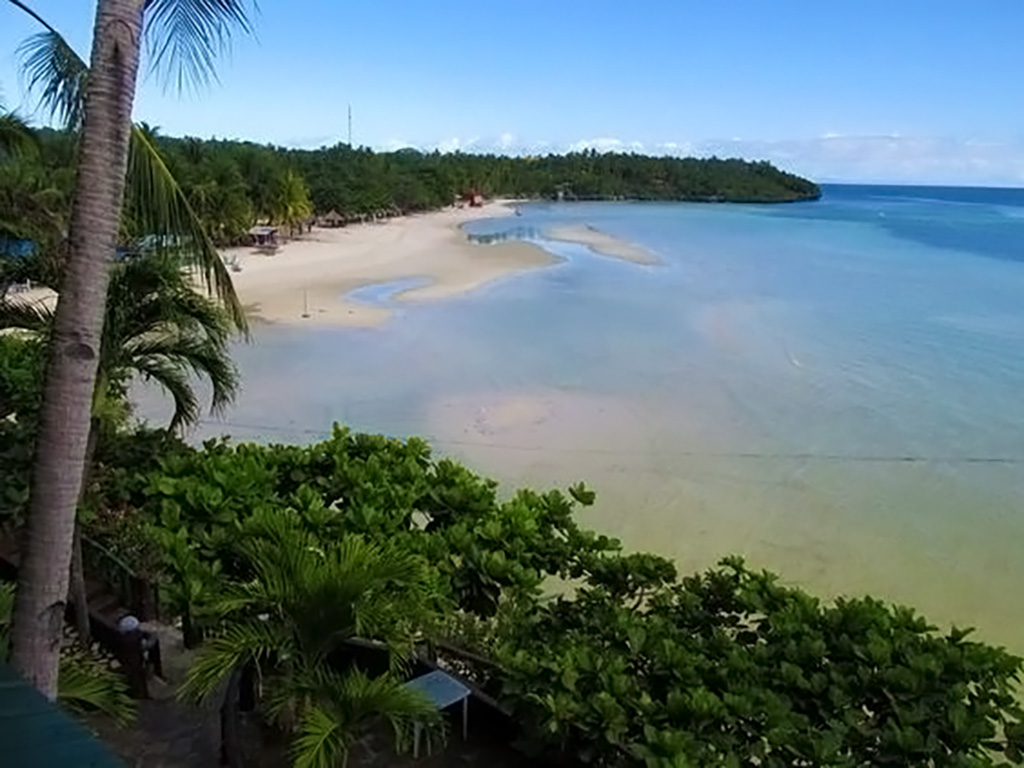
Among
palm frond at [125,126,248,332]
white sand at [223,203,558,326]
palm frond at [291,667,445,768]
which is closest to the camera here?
palm frond at [291,667,445,768]

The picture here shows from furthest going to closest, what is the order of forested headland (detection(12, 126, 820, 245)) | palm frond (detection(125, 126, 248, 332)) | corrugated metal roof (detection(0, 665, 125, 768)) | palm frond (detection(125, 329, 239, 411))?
forested headland (detection(12, 126, 820, 245)), palm frond (detection(125, 329, 239, 411)), palm frond (detection(125, 126, 248, 332)), corrugated metal roof (detection(0, 665, 125, 768))

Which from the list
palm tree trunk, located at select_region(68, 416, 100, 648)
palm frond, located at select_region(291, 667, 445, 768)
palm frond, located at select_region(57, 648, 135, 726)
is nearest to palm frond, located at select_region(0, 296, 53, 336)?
palm tree trunk, located at select_region(68, 416, 100, 648)

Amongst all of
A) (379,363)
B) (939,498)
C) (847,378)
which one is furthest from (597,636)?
(847,378)

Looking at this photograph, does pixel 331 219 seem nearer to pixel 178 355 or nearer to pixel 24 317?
pixel 178 355

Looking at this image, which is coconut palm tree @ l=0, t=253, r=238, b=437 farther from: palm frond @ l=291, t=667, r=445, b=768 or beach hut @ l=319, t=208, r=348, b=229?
beach hut @ l=319, t=208, r=348, b=229

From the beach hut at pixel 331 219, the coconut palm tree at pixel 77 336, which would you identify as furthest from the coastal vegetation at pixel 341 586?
the beach hut at pixel 331 219

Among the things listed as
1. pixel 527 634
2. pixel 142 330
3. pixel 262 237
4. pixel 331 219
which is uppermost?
pixel 331 219

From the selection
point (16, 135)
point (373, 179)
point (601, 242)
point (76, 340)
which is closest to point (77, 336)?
point (76, 340)
